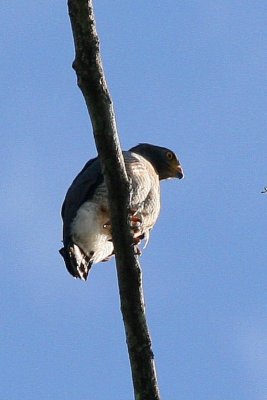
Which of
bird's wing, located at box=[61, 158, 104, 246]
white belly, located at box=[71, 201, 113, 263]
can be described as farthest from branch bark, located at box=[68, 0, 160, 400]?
bird's wing, located at box=[61, 158, 104, 246]

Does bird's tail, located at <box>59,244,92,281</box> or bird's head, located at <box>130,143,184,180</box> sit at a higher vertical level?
bird's head, located at <box>130,143,184,180</box>

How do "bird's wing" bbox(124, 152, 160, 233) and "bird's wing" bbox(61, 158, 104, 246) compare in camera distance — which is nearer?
"bird's wing" bbox(61, 158, 104, 246)

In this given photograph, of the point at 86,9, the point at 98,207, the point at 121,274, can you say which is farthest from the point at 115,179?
the point at 98,207

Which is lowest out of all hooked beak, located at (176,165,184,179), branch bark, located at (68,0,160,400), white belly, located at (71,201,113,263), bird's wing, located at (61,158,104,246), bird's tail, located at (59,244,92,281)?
branch bark, located at (68,0,160,400)

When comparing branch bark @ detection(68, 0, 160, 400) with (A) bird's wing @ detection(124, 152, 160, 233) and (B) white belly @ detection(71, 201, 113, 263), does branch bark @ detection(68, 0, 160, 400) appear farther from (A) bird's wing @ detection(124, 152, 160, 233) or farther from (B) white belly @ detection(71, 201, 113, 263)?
(A) bird's wing @ detection(124, 152, 160, 233)

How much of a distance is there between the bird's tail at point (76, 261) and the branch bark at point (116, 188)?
1.96m

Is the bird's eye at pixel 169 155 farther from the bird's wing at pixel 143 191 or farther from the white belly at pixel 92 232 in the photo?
the white belly at pixel 92 232

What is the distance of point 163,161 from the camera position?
32.2ft

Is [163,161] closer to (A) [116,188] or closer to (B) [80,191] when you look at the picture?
(B) [80,191]

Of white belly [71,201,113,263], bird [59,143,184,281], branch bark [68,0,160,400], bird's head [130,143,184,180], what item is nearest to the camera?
branch bark [68,0,160,400]

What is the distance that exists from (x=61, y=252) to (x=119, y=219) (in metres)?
2.22

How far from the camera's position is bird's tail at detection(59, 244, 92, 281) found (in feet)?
21.4

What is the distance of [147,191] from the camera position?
8.34 m

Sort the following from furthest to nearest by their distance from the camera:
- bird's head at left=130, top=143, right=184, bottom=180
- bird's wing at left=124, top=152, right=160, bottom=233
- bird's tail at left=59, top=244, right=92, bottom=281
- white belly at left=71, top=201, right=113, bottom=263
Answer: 1. bird's head at left=130, top=143, right=184, bottom=180
2. bird's wing at left=124, top=152, right=160, bottom=233
3. white belly at left=71, top=201, right=113, bottom=263
4. bird's tail at left=59, top=244, right=92, bottom=281
